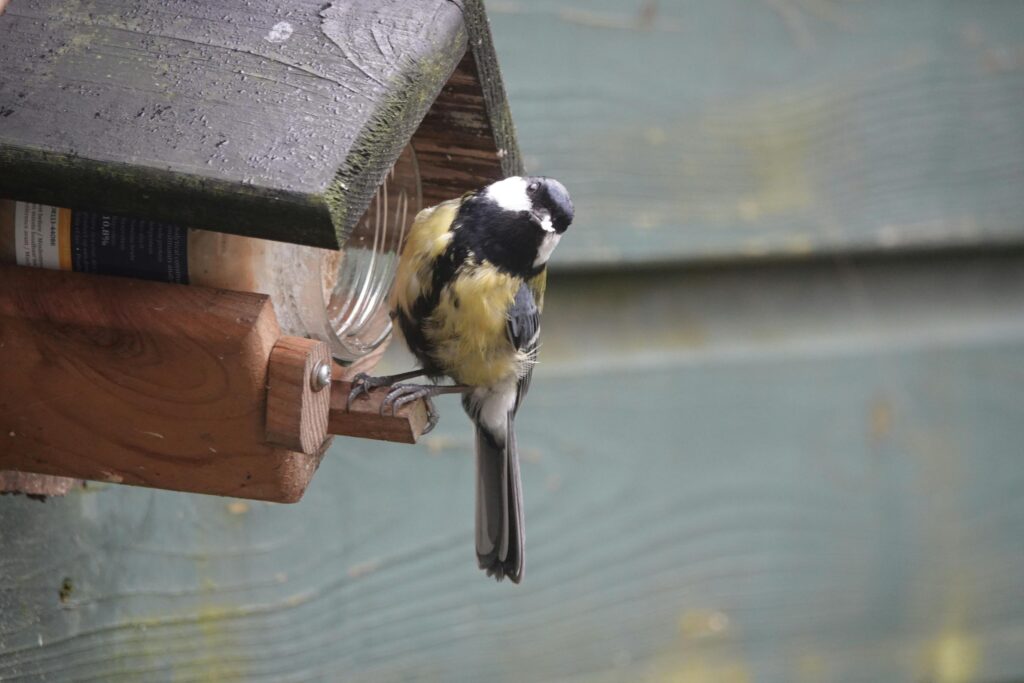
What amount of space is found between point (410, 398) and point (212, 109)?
0.33 meters

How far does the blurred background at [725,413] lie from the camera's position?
136cm

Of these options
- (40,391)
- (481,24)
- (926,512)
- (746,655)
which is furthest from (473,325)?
Answer: (926,512)

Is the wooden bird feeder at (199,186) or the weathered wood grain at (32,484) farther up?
the wooden bird feeder at (199,186)

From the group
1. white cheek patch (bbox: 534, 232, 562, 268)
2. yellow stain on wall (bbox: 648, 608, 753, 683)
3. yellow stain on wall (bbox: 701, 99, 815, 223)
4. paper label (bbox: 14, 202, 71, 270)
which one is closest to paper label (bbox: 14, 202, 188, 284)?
paper label (bbox: 14, 202, 71, 270)

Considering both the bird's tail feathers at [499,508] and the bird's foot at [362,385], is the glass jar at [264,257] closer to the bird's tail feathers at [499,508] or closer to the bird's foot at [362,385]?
the bird's foot at [362,385]

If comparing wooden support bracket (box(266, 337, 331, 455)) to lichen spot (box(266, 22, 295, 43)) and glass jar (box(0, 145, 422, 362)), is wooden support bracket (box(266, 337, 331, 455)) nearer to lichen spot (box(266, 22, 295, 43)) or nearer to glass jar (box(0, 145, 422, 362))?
glass jar (box(0, 145, 422, 362))

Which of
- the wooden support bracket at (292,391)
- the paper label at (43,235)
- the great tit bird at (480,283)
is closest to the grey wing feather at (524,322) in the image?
the great tit bird at (480,283)

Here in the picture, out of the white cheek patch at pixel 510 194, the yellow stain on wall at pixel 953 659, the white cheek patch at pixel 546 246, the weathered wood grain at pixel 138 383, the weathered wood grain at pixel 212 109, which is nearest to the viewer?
the weathered wood grain at pixel 212 109

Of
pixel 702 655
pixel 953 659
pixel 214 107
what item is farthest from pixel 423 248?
pixel 953 659

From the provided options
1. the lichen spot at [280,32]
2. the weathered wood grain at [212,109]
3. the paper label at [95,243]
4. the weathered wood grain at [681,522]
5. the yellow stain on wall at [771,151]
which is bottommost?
the weathered wood grain at [681,522]

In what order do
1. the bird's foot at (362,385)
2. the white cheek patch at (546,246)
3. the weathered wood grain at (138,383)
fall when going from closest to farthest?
the weathered wood grain at (138,383) < the bird's foot at (362,385) < the white cheek patch at (546,246)

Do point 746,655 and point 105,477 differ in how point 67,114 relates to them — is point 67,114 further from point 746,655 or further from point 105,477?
point 746,655

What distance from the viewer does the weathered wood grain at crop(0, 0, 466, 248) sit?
2.22ft

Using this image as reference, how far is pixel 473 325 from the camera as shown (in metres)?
1.17
